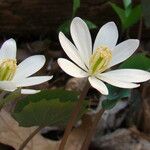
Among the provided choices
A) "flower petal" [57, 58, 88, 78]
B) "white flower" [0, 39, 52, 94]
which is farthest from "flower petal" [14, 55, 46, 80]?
"flower petal" [57, 58, 88, 78]

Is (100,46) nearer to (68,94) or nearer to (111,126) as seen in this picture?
(68,94)

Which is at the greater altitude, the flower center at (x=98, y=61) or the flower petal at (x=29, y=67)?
A: the flower center at (x=98, y=61)

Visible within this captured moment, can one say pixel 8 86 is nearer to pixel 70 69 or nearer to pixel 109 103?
pixel 70 69

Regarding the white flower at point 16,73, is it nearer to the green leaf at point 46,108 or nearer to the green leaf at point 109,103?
the green leaf at point 46,108

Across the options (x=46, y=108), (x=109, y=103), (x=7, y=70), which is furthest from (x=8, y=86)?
(x=109, y=103)

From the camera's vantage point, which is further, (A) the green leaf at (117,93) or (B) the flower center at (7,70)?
(A) the green leaf at (117,93)

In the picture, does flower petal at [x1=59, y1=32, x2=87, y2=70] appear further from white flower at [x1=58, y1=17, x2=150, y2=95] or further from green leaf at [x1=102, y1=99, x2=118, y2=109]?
green leaf at [x1=102, y1=99, x2=118, y2=109]

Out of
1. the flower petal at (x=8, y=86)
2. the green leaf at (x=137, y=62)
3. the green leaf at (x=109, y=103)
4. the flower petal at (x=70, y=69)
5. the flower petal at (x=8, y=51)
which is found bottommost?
the green leaf at (x=109, y=103)

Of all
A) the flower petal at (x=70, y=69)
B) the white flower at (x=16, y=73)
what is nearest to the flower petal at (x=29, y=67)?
the white flower at (x=16, y=73)
